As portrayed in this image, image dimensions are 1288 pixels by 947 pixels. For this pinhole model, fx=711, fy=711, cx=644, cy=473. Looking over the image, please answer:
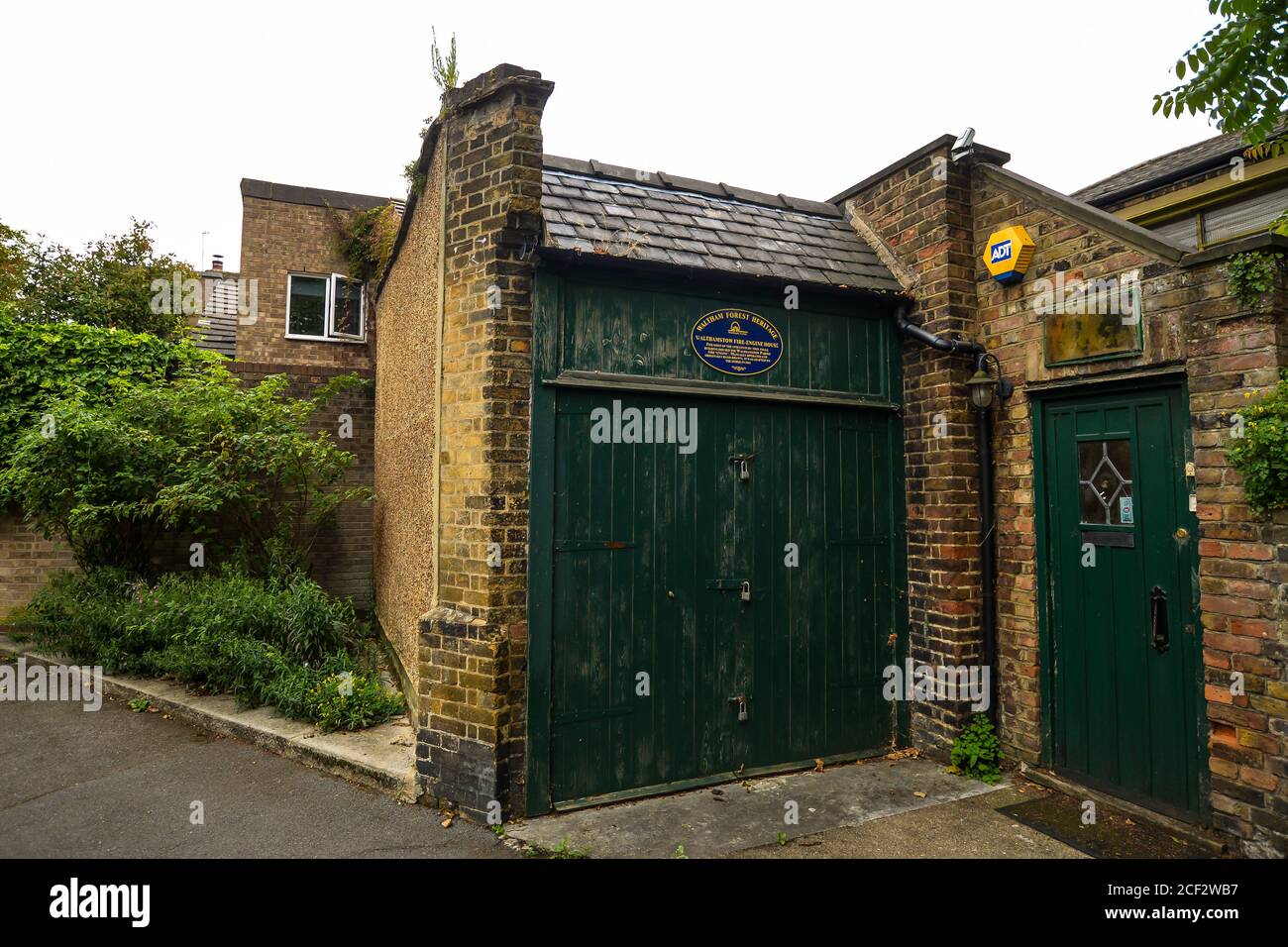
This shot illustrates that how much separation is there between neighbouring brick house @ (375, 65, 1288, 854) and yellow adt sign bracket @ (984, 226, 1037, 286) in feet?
0.18

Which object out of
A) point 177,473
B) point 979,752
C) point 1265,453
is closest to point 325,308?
point 177,473

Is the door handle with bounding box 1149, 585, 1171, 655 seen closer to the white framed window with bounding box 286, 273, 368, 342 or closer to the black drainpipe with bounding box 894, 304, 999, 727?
the black drainpipe with bounding box 894, 304, 999, 727

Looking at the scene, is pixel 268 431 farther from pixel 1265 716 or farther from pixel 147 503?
pixel 1265 716

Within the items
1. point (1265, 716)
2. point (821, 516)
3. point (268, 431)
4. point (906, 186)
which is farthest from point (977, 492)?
point (268, 431)

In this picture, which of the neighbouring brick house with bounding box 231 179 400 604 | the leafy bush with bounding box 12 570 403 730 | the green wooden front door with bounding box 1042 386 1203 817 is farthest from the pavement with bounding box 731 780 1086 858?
the neighbouring brick house with bounding box 231 179 400 604

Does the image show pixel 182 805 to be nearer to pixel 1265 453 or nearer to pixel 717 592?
pixel 717 592

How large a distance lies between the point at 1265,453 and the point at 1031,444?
1547mm

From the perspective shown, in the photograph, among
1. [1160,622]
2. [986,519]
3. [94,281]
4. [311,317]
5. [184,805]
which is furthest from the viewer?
[94,281]

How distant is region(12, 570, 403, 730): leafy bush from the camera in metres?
6.07

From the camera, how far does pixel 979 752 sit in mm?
5164

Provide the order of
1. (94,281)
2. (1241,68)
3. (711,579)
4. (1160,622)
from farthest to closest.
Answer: (94,281) < (711,579) < (1160,622) < (1241,68)

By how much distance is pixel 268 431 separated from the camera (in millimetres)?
9078
